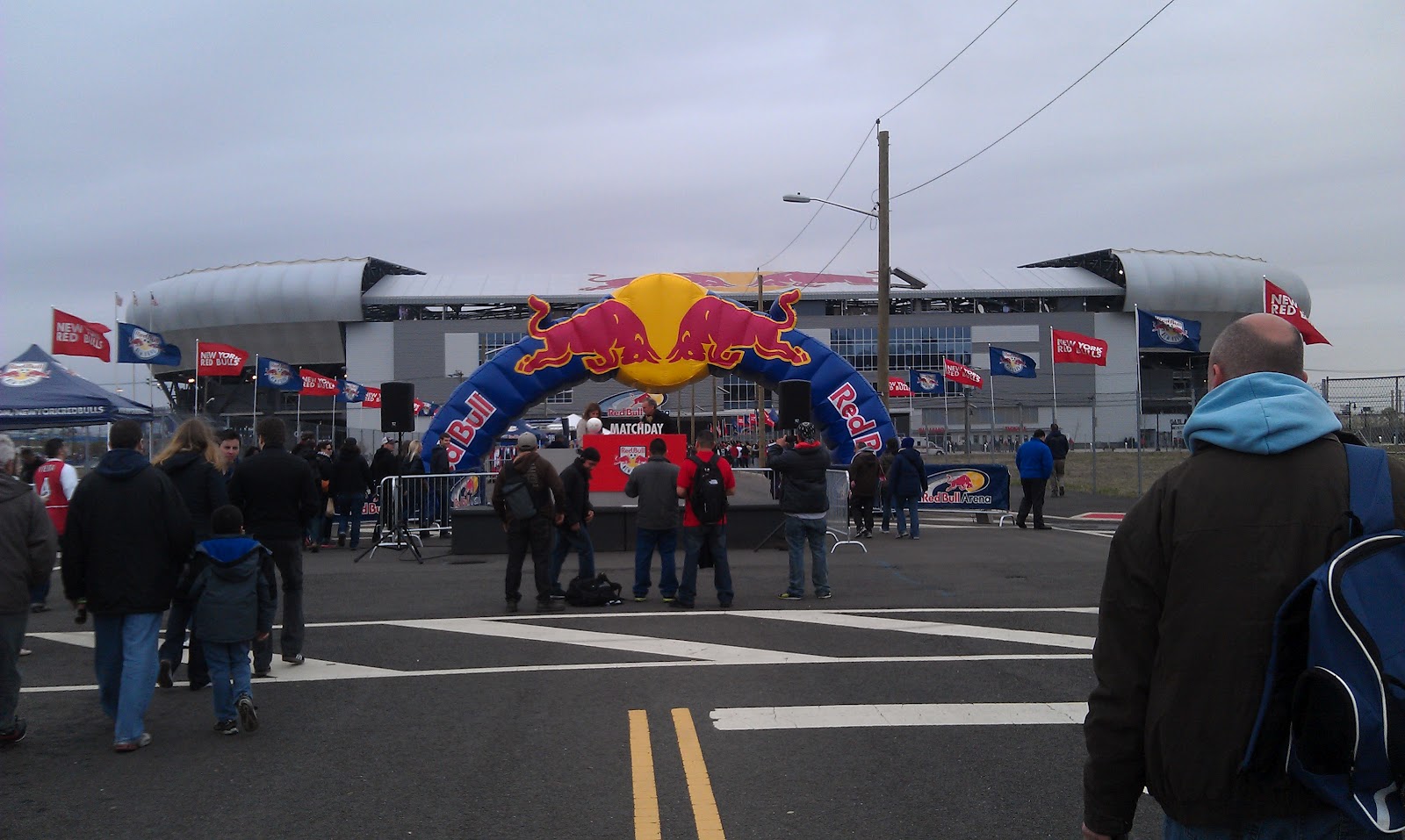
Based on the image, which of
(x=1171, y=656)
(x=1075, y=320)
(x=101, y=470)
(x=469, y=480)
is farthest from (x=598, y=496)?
(x=1075, y=320)

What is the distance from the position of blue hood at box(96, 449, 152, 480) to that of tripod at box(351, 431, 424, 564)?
31.2ft

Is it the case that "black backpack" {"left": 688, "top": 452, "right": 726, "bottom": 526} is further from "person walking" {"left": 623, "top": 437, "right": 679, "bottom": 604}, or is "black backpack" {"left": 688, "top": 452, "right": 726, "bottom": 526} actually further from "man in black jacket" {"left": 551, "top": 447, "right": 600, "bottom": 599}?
"man in black jacket" {"left": 551, "top": 447, "right": 600, "bottom": 599}

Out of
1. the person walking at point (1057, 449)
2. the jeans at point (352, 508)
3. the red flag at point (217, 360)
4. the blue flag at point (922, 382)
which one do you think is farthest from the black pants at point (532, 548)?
the blue flag at point (922, 382)

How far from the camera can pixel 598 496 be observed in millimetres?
18109

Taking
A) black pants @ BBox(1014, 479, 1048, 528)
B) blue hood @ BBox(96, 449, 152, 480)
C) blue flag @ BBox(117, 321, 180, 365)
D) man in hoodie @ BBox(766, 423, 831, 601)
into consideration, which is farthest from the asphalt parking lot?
blue flag @ BBox(117, 321, 180, 365)

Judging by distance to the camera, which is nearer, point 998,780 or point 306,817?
point 306,817

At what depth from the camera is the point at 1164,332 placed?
3045 centimetres

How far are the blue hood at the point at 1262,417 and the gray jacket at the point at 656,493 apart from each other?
29.9ft

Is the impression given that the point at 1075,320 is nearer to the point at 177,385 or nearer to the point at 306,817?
the point at 177,385

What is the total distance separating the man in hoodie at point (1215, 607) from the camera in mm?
2459

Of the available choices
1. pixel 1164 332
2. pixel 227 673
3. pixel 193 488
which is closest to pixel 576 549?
pixel 193 488

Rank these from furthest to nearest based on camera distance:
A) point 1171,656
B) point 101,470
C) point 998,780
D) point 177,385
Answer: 1. point 177,385
2. point 101,470
3. point 998,780
4. point 1171,656

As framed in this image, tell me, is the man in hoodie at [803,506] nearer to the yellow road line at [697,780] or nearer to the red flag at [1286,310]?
the yellow road line at [697,780]

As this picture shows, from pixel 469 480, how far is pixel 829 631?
10.4 metres
